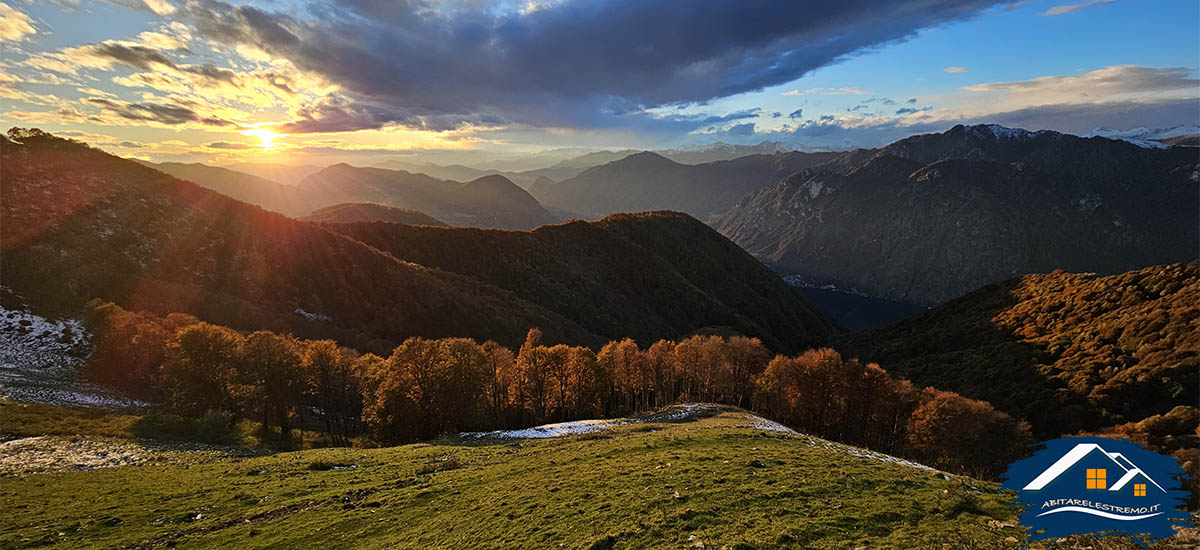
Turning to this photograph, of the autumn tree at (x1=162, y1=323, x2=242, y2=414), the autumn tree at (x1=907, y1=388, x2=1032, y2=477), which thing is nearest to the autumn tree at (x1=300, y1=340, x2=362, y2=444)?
the autumn tree at (x1=162, y1=323, x2=242, y2=414)

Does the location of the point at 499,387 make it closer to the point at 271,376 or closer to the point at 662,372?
the point at 662,372

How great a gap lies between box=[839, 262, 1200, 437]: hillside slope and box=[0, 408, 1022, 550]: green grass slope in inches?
2219

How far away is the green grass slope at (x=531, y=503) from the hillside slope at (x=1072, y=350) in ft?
185

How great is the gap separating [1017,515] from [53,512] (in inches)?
1845

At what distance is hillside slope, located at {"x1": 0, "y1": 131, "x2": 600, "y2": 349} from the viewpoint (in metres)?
97.5

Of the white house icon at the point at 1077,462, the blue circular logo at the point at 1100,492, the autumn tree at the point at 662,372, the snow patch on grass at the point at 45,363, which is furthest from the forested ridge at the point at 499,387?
the white house icon at the point at 1077,462

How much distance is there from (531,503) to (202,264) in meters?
145

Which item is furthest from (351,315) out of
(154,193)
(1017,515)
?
(1017,515)

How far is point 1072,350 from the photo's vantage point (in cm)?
8531

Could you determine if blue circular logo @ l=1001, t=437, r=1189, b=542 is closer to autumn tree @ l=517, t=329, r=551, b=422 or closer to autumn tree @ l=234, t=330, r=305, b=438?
autumn tree @ l=517, t=329, r=551, b=422

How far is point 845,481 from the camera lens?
2441cm

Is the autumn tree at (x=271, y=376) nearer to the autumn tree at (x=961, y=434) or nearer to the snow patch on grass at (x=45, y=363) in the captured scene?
the snow patch on grass at (x=45, y=363)

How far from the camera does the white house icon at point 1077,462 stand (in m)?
16.4

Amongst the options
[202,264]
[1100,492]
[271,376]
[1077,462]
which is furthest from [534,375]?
[202,264]
